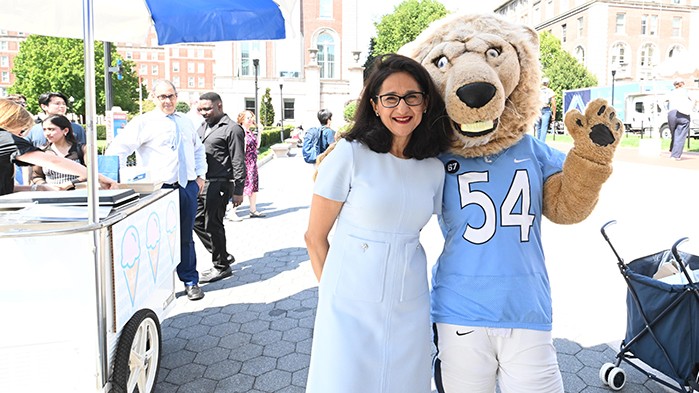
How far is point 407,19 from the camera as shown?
52000 millimetres

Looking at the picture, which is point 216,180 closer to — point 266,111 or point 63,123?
point 63,123

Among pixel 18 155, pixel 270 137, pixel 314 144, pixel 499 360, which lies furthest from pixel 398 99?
pixel 270 137

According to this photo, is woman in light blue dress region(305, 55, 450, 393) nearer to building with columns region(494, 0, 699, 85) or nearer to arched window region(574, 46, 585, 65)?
building with columns region(494, 0, 699, 85)

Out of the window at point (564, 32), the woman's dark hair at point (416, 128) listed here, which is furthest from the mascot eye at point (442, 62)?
the window at point (564, 32)

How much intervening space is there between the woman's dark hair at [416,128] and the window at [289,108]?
47393 millimetres

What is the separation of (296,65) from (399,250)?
48.5 metres

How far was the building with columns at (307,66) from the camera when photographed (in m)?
47.6

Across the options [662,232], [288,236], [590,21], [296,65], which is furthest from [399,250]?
[590,21]

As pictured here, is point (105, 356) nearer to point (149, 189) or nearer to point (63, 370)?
point (63, 370)

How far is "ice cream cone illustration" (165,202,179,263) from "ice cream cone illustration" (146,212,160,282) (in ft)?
0.86

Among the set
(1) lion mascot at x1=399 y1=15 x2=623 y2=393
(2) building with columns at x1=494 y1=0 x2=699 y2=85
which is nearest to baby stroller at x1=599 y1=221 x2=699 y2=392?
(1) lion mascot at x1=399 y1=15 x2=623 y2=393

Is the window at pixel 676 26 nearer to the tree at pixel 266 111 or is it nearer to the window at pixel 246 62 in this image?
the tree at pixel 266 111

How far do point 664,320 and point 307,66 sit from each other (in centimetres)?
4600

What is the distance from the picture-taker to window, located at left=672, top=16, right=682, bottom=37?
58750mm
